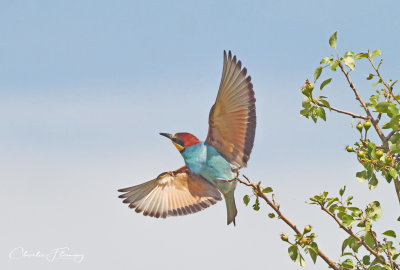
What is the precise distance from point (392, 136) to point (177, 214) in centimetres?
329

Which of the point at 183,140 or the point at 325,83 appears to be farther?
the point at 183,140

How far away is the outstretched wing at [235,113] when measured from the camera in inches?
266

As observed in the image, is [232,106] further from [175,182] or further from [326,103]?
[326,103]

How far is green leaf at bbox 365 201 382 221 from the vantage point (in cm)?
483

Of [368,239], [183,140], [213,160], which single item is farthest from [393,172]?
[183,140]

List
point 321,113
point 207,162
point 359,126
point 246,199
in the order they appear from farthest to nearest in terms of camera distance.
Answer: point 207,162, point 246,199, point 321,113, point 359,126

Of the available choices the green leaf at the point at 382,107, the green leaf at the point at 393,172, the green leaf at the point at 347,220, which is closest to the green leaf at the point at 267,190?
the green leaf at the point at 347,220

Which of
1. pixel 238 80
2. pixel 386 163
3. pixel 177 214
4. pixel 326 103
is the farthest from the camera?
pixel 177 214

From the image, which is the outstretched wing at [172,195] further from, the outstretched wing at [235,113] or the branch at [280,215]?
the branch at [280,215]

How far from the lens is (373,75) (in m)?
5.21

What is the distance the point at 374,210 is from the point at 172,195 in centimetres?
319

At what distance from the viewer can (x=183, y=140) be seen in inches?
281

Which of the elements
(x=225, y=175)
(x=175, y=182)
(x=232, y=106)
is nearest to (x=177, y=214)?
(x=175, y=182)

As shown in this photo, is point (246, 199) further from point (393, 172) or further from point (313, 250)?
point (393, 172)
